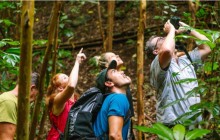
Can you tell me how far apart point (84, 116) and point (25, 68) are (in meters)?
1.46

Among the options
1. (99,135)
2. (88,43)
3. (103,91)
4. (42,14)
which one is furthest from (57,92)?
(42,14)

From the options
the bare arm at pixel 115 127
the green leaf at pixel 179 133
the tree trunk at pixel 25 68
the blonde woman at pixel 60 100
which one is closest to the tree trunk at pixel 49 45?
the blonde woman at pixel 60 100

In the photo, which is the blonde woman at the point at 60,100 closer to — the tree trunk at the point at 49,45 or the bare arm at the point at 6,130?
the tree trunk at the point at 49,45

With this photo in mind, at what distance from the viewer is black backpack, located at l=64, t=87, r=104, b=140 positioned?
117 inches

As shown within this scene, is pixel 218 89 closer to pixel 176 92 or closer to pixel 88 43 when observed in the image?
pixel 176 92

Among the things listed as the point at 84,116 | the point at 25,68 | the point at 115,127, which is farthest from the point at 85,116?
the point at 25,68

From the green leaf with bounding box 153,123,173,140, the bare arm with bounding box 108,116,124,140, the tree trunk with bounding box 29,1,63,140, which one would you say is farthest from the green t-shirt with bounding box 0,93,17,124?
the green leaf with bounding box 153,123,173,140

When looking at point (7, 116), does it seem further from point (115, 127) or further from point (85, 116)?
point (115, 127)

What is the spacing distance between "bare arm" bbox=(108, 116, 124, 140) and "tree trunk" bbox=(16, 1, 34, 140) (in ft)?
4.14

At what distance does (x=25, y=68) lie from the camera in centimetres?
159

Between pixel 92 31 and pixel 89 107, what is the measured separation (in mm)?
8507

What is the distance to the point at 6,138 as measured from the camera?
10.8 feet

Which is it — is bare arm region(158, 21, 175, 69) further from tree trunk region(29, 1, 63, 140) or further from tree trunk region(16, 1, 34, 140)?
tree trunk region(16, 1, 34, 140)

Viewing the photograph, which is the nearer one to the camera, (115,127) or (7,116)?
(115,127)
